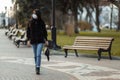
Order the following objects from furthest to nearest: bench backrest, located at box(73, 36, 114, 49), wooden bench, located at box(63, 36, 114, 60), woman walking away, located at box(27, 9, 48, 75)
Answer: bench backrest, located at box(73, 36, 114, 49) → wooden bench, located at box(63, 36, 114, 60) → woman walking away, located at box(27, 9, 48, 75)

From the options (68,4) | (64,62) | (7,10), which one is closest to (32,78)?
(64,62)

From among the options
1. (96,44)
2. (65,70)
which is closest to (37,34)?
(65,70)

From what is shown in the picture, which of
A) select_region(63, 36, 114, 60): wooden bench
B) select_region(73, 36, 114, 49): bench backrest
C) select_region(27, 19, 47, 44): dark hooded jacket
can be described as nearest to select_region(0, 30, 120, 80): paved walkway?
select_region(63, 36, 114, 60): wooden bench

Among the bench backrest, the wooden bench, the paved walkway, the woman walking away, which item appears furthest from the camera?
the bench backrest

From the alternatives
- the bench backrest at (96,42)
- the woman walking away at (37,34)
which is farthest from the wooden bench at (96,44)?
the woman walking away at (37,34)

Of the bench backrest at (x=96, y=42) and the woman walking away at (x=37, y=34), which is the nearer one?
the woman walking away at (x=37, y=34)

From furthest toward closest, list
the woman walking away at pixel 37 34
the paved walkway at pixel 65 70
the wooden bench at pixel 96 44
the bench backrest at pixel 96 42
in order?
the bench backrest at pixel 96 42
the wooden bench at pixel 96 44
the woman walking away at pixel 37 34
the paved walkway at pixel 65 70

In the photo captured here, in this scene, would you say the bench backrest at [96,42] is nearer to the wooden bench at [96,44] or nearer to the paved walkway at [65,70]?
the wooden bench at [96,44]

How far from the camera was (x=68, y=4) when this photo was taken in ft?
167

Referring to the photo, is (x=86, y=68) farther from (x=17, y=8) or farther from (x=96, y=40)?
(x=17, y=8)

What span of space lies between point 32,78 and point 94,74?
2.08 m

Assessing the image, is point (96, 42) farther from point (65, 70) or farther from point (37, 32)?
point (37, 32)

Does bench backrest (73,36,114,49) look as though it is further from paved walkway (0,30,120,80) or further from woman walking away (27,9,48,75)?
woman walking away (27,9,48,75)

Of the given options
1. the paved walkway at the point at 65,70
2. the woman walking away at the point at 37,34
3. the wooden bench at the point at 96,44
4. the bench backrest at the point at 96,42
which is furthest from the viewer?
the bench backrest at the point at 96,42
